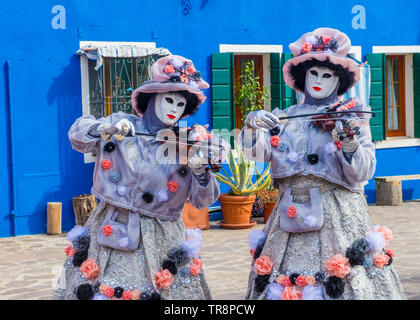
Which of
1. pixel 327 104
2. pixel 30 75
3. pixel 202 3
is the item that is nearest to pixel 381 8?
pixel 202 3

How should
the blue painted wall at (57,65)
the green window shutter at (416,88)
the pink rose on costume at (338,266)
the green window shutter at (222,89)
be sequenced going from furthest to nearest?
1. the green window shutter at (416,88)
2. the green window shutter at (222,89)
3. the blue painted wall at (57,65)
4. the pink rose on costume at (338,266)

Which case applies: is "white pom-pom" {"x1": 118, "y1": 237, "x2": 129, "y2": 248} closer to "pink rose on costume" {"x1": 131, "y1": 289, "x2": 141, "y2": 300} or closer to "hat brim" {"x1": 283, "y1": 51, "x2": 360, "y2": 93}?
"pink rose on costume" {"x1": 131, "y1": 289, "x2": 141, "y2": 300}

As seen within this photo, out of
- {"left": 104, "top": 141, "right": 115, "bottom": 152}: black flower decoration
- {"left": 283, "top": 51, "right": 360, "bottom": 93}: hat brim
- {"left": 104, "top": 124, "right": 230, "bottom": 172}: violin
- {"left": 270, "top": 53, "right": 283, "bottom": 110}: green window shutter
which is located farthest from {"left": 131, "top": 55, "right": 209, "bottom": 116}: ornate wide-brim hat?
{"left": 270, "top": 53, "right": 283, "bottom": 110}: green window shutter

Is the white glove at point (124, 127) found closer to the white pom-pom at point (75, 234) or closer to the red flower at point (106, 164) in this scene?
the red flower at point (106, 164)

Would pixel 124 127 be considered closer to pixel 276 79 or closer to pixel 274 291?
pixel 274 291

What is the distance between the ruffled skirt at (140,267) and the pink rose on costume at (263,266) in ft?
1.20

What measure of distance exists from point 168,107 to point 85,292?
1.21 meters

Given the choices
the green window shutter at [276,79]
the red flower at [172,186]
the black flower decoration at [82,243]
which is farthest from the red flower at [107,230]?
the green window shutter at [276,79]

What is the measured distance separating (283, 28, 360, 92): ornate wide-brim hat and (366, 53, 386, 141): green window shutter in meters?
5.82

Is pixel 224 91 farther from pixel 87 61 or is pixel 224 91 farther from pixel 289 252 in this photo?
pixel 289 252

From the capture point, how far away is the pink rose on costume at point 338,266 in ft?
12.6

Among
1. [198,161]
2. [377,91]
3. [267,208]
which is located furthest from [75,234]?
[377,91]

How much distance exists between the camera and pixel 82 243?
407 cm

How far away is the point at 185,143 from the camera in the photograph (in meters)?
3.99
